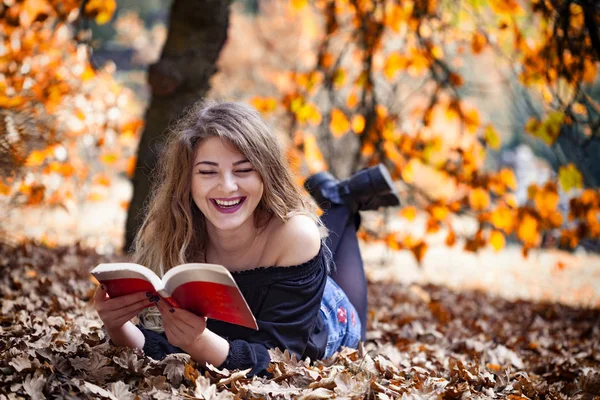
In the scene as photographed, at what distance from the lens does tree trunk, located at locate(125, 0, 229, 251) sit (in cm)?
413

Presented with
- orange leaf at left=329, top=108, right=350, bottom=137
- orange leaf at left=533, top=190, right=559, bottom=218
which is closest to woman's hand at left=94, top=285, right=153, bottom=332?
orange leaf at left=533, top=190, right=559, bottom=218

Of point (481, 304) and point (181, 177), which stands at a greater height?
point (181, 177)

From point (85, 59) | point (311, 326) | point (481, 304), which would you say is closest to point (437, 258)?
point (481, 304)

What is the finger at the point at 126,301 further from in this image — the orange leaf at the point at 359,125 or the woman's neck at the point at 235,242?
the orange leaf at the point at 359,125

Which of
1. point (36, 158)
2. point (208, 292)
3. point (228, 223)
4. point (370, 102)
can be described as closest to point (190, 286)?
point (208, 292)

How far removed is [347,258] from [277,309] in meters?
1.00

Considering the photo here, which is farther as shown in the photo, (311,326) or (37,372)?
(311,326)

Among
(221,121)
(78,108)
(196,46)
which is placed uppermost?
(196,46)

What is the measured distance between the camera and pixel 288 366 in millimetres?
1954

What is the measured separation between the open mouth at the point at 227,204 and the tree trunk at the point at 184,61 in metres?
2.16

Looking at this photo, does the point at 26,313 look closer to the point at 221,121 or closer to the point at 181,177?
the point at 181,177

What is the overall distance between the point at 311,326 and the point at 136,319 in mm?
748

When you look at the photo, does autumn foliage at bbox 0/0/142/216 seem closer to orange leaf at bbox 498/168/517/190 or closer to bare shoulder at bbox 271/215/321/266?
bare shoulder at bbox 271/215/321/266

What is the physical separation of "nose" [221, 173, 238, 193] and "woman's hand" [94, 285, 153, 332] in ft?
1.59
